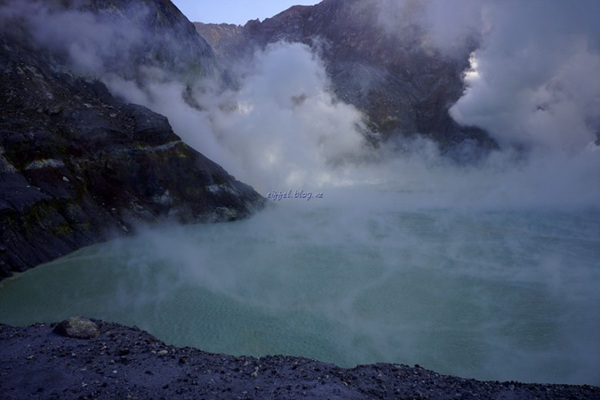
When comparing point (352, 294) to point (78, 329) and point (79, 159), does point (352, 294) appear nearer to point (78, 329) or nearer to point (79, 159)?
point (78, 329)

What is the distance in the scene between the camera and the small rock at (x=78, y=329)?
979 centimetres

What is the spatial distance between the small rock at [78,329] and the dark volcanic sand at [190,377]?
0.18 meters

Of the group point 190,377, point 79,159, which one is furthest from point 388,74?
point 190,377

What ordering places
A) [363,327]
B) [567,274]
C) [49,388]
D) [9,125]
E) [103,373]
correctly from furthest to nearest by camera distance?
[9,125] → [567,274] → [363,327] → [103,373] → [49,388]

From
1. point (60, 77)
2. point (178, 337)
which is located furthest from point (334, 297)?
point (60, 77)

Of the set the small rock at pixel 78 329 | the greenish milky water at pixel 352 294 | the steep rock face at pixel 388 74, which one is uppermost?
the steep rock face at pixel 388 74

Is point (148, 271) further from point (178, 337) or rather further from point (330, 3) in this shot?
point (330, 3)

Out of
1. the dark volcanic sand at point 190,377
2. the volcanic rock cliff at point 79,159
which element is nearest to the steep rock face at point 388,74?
the volcanic rock cliff at point 79,159

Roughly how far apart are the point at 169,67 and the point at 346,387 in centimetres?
3211

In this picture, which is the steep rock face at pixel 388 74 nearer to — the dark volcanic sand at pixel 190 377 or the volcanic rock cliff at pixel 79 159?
the volcanic rock cliff at pixel 79 159

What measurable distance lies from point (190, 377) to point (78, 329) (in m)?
3.62

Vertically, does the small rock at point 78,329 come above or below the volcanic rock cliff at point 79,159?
below

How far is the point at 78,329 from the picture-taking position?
9938 millimetres

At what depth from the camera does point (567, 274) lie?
19.0 metres
